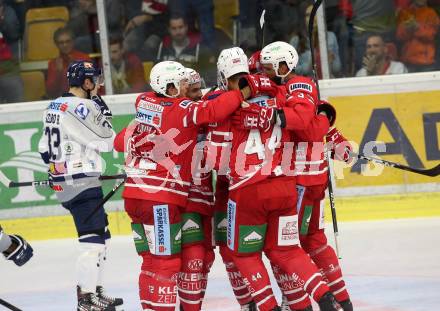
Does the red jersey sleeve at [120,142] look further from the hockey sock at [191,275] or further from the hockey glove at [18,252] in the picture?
the hockey glove at [18,252]

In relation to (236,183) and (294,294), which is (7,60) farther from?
(294,294)

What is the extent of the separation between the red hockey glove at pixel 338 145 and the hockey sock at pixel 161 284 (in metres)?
1.18

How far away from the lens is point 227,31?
9.69 metres

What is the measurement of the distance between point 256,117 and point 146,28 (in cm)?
415

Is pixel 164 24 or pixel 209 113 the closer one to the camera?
pixel 209 113

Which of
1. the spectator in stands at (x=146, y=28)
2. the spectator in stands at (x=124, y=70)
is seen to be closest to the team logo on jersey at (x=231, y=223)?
the spectator in stands at (x=124, y=70)

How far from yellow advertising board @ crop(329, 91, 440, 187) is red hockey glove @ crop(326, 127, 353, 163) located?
239cm

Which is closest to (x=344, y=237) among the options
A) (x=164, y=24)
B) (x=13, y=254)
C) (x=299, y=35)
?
(x=299, y=35)

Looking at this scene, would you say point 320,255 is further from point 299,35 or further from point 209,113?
point 299,35

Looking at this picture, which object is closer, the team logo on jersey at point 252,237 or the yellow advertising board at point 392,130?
the team logo on jersey at point 252,237

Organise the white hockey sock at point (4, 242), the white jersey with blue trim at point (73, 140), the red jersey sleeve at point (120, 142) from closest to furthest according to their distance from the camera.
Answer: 1. the white hockey sock at point (4, 242)
2. the red jersey sleeve at point (120, 142)
3. the white jersey with blue trim at point (73, 140)

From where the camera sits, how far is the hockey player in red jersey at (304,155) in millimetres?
6039

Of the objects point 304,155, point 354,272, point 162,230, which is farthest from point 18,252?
point 354,272

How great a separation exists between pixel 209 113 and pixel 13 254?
1167 millimetres
